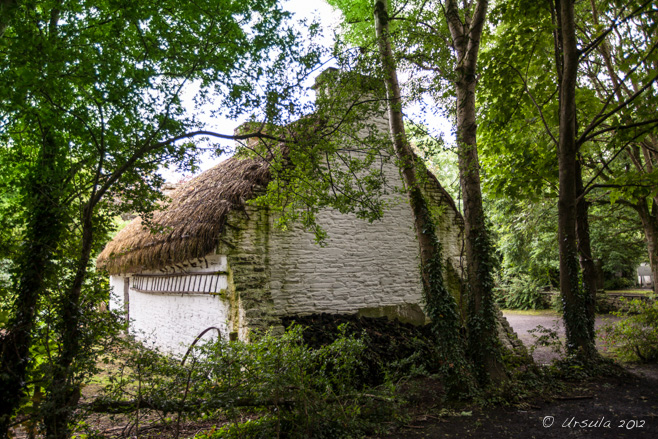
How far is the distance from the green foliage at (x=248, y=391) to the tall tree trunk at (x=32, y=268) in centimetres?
71

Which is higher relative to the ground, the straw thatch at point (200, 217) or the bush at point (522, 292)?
the straw thatch at point (200, 217)

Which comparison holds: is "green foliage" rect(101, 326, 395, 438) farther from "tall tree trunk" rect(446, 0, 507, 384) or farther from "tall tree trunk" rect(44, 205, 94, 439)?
"tall tree trunk" rect(446, 0, 507, 384)

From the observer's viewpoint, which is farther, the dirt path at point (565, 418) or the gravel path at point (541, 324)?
the gravel path at point (541, 324)

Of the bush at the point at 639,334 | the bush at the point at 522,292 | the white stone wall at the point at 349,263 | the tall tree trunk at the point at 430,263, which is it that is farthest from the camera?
the bush at the point at 522,292

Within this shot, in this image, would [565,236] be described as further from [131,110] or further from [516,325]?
[516,325]

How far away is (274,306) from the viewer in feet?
20.0

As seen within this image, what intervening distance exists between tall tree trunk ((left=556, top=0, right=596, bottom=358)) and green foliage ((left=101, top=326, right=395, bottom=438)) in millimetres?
3476

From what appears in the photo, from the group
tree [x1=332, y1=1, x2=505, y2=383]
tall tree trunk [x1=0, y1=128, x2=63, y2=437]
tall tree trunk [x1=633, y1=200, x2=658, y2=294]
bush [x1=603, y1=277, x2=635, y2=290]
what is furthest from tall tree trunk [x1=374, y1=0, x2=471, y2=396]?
bush [x1=603, y1=277, x2=635, y2=290]

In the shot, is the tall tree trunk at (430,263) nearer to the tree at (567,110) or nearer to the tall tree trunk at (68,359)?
the tree at (567,110)

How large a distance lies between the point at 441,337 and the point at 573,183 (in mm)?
3259

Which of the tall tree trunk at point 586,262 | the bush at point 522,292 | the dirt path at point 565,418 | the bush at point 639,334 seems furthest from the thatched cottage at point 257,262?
the bush at point 522,292

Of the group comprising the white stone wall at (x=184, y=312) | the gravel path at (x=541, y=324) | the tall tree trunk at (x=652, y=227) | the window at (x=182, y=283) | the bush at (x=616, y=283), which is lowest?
the gravel path at (x=541, y=324)

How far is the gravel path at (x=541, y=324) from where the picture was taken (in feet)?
25.6

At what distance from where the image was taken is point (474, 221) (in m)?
5.39
